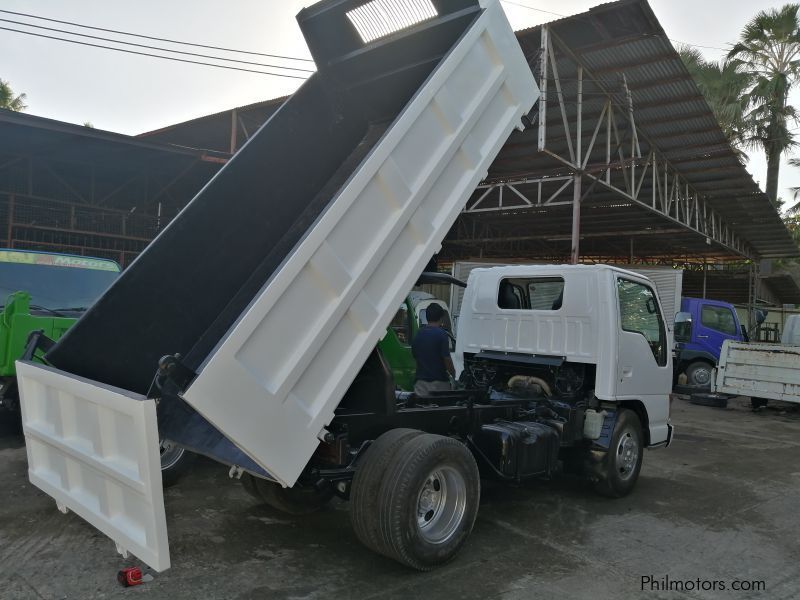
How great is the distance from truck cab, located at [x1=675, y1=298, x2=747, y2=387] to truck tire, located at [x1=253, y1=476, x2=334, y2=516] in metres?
11.4

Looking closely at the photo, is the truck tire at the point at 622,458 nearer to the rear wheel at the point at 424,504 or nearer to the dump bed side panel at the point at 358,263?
the rear wheel at the point at 424,504

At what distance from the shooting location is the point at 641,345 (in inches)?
222

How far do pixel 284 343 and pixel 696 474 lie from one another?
5646 millimetres

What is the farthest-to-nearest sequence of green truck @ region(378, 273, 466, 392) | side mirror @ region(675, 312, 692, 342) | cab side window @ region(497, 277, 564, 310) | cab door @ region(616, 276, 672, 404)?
side mirror @ region(675, 312, 692, 342)
green truck @ region(378, 273, 466, 392)
cab side window @ region(497, 277, 564, 310)
cab door @ region(616, 276, 672, 404)

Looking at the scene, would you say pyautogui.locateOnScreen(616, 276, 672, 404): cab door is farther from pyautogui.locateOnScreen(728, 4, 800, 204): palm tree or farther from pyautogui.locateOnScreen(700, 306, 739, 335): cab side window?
pyautogui.locateOnScreen(728, 4, 800, 204): palm tree

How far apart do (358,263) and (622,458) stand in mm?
3646

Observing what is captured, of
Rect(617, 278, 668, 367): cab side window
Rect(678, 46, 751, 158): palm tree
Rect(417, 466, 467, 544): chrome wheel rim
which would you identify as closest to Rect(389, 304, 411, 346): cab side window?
Rect(617, 278, 668, 367): cab side window

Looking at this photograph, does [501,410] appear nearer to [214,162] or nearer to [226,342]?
[226,342]


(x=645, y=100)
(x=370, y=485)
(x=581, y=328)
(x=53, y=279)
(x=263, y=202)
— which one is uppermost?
(x=645, y=100)

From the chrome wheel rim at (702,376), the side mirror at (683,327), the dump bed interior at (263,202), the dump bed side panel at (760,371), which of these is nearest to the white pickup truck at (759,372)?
the dump bed side panel at (760,371)

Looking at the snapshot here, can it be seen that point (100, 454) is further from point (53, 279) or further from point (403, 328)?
point (53, 279)

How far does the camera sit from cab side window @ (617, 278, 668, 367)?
18.0ft

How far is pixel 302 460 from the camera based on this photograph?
118 inches

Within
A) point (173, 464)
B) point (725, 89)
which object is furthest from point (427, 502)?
point (725, 89)
